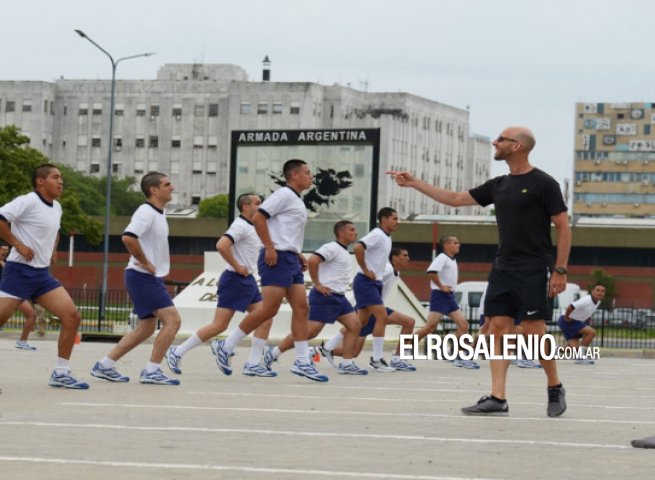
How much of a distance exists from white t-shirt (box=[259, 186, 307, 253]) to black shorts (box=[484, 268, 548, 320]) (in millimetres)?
4281

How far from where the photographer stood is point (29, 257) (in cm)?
1305

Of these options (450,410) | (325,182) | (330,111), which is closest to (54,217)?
(450,410)

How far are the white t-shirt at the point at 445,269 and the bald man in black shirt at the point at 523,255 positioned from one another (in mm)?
9337

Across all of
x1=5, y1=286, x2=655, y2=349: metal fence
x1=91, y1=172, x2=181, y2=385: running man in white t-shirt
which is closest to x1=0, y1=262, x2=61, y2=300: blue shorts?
x1=91, y1=172, x2=181, y2=385: running man in white t-shirt

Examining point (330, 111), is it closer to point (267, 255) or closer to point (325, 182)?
point (325, 182)

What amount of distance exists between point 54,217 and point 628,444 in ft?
19.7

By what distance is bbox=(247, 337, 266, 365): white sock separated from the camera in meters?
16.5

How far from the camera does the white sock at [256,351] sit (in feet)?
54.0

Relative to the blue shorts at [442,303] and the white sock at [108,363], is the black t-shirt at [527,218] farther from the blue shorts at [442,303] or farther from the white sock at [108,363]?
the blue shorts at [442,303]

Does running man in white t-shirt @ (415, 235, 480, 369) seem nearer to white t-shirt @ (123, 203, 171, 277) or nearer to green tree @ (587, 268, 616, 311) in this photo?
white t-shirt @ (123, 203, 171, 277)

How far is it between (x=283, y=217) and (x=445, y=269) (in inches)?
235

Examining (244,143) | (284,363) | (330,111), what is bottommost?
(284,363)

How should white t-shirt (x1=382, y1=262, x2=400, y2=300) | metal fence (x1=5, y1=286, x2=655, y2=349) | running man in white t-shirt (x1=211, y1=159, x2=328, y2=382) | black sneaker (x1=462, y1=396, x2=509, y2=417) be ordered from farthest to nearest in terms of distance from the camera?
metal fence (x1=5, y1=286, x2=655, y2=349) → white t-shirt (x1=382, y1=262, x2=400, y2=300) → running man in white t-shirt (x1=211, y1=159, x2=328, y2=382) → black sneaker (x1=462, y1=396, x2=509, y2=417)

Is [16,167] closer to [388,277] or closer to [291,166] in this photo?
[388,277]
